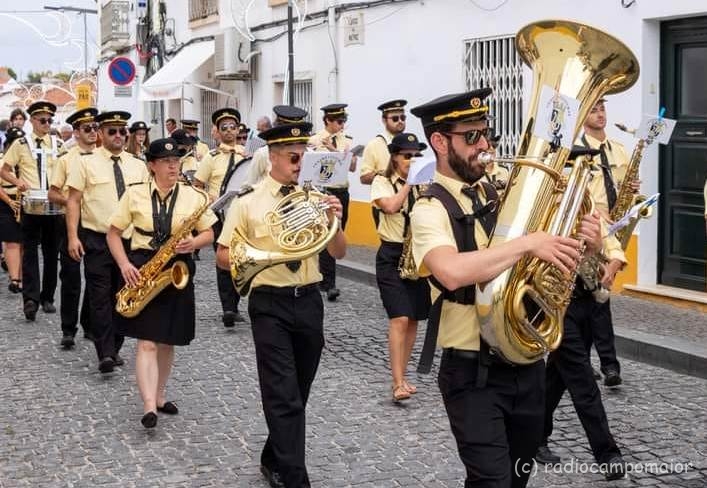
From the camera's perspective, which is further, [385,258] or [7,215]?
[7,215]

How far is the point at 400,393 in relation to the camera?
285 inches

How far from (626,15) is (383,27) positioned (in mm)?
5328

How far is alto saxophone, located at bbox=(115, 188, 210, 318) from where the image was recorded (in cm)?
689

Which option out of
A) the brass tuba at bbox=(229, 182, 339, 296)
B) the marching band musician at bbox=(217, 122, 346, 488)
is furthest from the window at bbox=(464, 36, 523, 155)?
the brass tuba at bbox=(229, 182, 339, 296)

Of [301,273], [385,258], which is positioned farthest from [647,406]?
[301,273]

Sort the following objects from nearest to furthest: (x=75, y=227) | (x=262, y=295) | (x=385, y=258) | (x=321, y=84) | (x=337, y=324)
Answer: (x=262, y=295) < (x=385, y=258) < (x=75, y=227) < (x=337, y=324) < (x=321, y=84)

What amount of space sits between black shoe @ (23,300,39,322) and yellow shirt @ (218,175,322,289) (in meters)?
5.63

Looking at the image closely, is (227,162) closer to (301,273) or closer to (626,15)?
(626,15)

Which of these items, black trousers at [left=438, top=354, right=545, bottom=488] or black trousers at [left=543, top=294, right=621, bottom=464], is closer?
black trousers at [left=438, top=354, right=545, bottom=488]

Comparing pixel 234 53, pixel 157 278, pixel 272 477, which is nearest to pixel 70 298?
pixel 157 278

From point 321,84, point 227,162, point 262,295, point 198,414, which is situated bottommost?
point 198,414

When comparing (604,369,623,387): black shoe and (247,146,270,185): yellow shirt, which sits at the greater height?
(247,146,270,185): yellow shirt

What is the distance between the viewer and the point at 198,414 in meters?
7.14

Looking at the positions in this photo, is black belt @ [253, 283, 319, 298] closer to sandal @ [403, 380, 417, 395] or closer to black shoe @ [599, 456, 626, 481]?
black shoe @ [599, 456, 626, 481]
